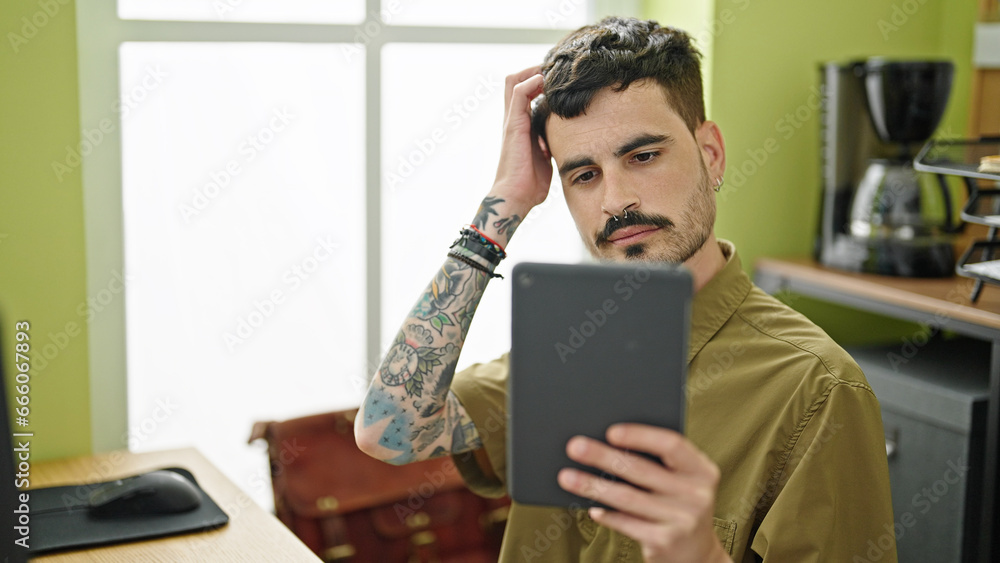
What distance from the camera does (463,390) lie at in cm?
128

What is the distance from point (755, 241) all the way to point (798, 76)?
386 millimetres

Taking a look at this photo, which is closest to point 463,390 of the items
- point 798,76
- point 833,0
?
point 798,76

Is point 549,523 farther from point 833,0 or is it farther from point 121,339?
point 833,0

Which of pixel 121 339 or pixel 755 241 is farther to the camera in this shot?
pixel 755 241

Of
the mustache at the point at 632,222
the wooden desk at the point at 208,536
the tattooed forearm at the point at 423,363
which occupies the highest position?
the mustache at the point at 632,222

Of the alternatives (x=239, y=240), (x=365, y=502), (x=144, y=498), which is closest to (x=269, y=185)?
(x=239, y=240)

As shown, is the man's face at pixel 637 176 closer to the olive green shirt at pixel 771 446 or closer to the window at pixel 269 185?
the olive green shirt at pixel 771 446

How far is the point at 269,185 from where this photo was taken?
1859mm

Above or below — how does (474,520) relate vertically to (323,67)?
below

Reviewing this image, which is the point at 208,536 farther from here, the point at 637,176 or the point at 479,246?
the point at 637,176

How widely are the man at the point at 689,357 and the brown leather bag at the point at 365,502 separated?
1.57 ft

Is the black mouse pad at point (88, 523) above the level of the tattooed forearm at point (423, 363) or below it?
below

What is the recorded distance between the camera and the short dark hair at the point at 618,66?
117 cm

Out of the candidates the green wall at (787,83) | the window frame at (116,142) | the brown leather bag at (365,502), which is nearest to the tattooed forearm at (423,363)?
the brown leather bag at (365,502)
